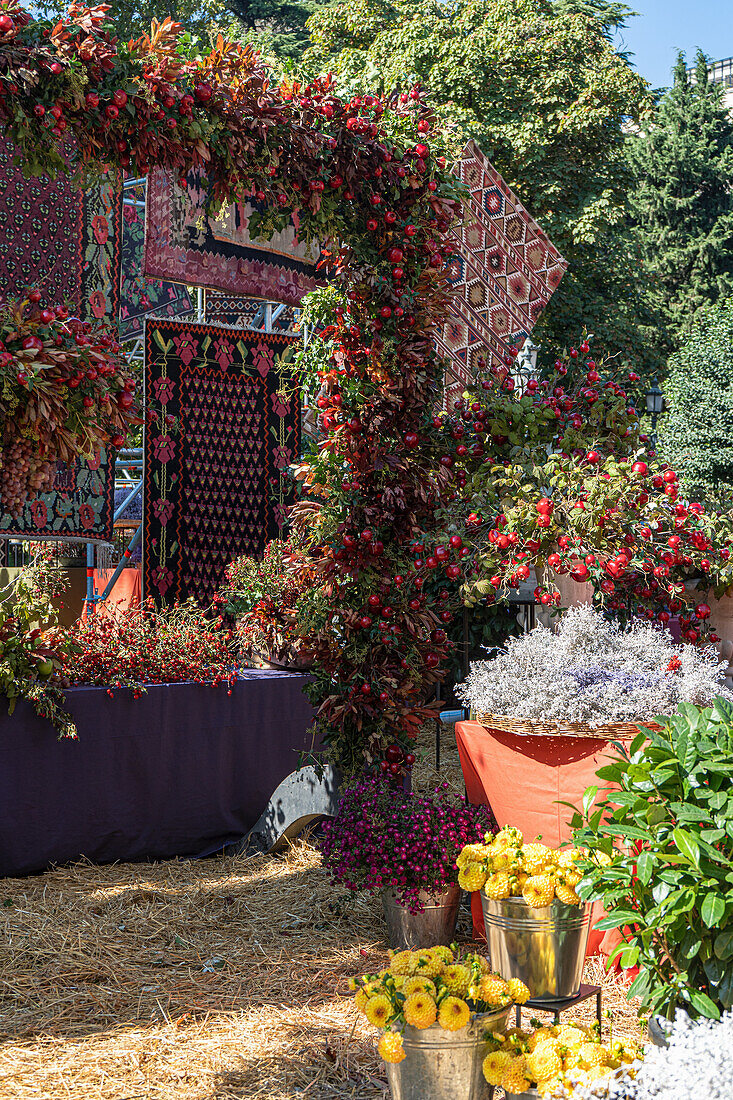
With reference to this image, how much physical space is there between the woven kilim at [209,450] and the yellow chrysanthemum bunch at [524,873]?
14.5ft

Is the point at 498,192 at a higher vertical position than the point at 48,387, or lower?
higher

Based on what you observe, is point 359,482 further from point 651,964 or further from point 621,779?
point 651,964

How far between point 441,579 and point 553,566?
13.6 ft

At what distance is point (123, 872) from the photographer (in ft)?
14.1

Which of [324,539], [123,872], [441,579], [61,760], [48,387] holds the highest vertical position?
[48,387]

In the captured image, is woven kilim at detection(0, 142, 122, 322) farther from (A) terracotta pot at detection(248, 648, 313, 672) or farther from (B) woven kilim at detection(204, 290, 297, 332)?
(B) woven kilim at detection(204, 290, 297, 332)

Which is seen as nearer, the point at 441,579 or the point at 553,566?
the point at 553,566

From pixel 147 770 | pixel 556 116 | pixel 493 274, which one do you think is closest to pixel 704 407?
pixel 556 116

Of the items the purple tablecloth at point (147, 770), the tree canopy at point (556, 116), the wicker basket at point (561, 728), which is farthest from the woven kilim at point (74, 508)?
the tree canopy at point (556, 116)

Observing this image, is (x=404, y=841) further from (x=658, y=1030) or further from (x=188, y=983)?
(x=658, y=1030)

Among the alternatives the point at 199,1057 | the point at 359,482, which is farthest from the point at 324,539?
the point at 199,1057

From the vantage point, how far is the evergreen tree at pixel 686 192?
19.0m

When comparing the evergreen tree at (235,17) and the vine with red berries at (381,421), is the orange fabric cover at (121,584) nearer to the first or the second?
the vine with red berries at (381,421)

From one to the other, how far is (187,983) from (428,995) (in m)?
1.45
